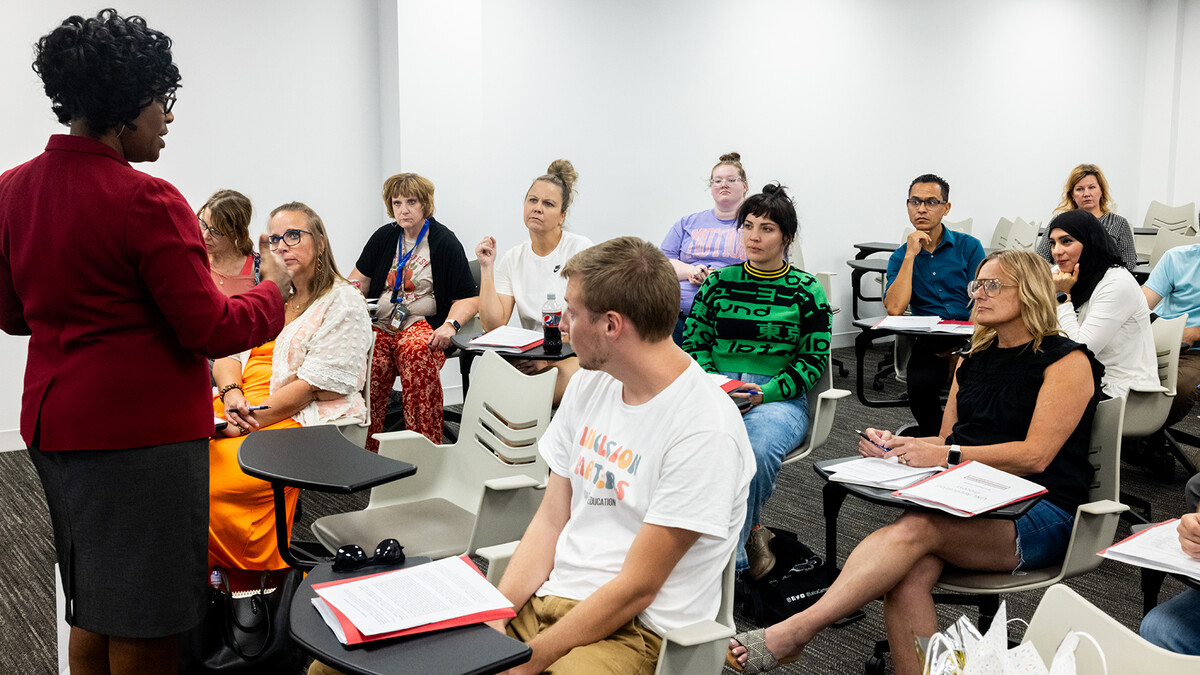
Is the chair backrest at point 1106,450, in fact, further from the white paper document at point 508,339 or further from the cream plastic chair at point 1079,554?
the white paper document at point 508,339

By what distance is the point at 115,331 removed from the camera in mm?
1718

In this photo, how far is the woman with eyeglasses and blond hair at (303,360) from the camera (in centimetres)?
300

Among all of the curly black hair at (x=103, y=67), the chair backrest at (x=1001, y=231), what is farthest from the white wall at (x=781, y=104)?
the curly black hair at (x=103, y=67)

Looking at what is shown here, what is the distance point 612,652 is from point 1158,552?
3.58ft

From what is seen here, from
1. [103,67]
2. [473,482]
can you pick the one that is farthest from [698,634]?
[103,67]

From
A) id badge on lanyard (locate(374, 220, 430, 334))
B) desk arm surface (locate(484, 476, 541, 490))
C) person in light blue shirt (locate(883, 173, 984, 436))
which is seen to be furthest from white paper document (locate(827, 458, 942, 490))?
id badge on lanyard (locate(374, 220, 430, 334))

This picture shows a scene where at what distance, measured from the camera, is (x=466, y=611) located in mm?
1459

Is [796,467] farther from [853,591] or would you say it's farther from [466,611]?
[466,611]

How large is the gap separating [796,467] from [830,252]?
3190 millimetres

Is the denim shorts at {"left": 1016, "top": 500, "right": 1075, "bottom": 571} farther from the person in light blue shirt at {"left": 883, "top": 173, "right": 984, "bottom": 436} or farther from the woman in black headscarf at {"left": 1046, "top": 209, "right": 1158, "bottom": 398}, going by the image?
the person in light blue shirt at {"left": 883, "top": 173, "right": 984, "bottom": 436}

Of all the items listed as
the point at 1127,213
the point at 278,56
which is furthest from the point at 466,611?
the point at 1127,213

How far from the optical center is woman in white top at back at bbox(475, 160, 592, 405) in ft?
13.8

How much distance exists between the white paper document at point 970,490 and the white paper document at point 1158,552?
0.93 ft

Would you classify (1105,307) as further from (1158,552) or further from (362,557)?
(362,557)
